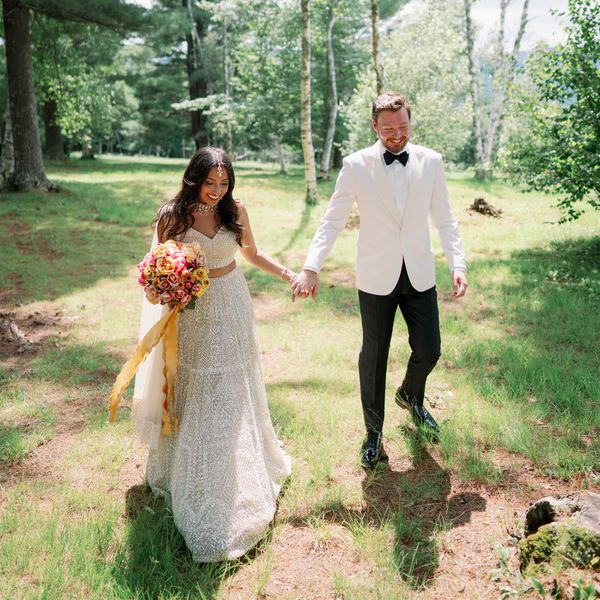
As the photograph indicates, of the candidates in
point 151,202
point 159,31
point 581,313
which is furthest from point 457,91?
point 581,313

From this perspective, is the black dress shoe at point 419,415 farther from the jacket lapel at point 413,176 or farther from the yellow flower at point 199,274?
the yellow flower at point 199,274

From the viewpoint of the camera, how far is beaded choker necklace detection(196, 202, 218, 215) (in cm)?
339

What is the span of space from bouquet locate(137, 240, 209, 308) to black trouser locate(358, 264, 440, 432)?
1321 millimetres

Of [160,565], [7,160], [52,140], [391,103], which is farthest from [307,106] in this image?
[52,140]

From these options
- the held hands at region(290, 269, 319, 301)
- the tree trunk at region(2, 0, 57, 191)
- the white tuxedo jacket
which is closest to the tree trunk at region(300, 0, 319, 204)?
the tree trunk at region(2, 0, 57, 191)

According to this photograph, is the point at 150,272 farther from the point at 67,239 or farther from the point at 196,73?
the point at 196,73

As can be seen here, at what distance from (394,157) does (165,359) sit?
208 centimetres

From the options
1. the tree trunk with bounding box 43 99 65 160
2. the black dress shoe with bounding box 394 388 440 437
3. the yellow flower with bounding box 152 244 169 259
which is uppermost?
the tree trunk with bounding box 43 99 65 160

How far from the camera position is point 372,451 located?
12.8ft

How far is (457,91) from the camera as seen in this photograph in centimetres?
2312

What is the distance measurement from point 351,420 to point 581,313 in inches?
155

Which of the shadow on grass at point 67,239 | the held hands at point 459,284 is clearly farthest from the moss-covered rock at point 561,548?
the shadow on grass at point 67,239

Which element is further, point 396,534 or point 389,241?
point 389,241

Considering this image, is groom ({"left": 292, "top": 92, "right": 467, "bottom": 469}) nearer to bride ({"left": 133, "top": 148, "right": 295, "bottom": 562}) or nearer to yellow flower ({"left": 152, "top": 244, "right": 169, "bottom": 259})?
bride ({"left": 133, "top": 148, "right": 295, "bottom": 562})
